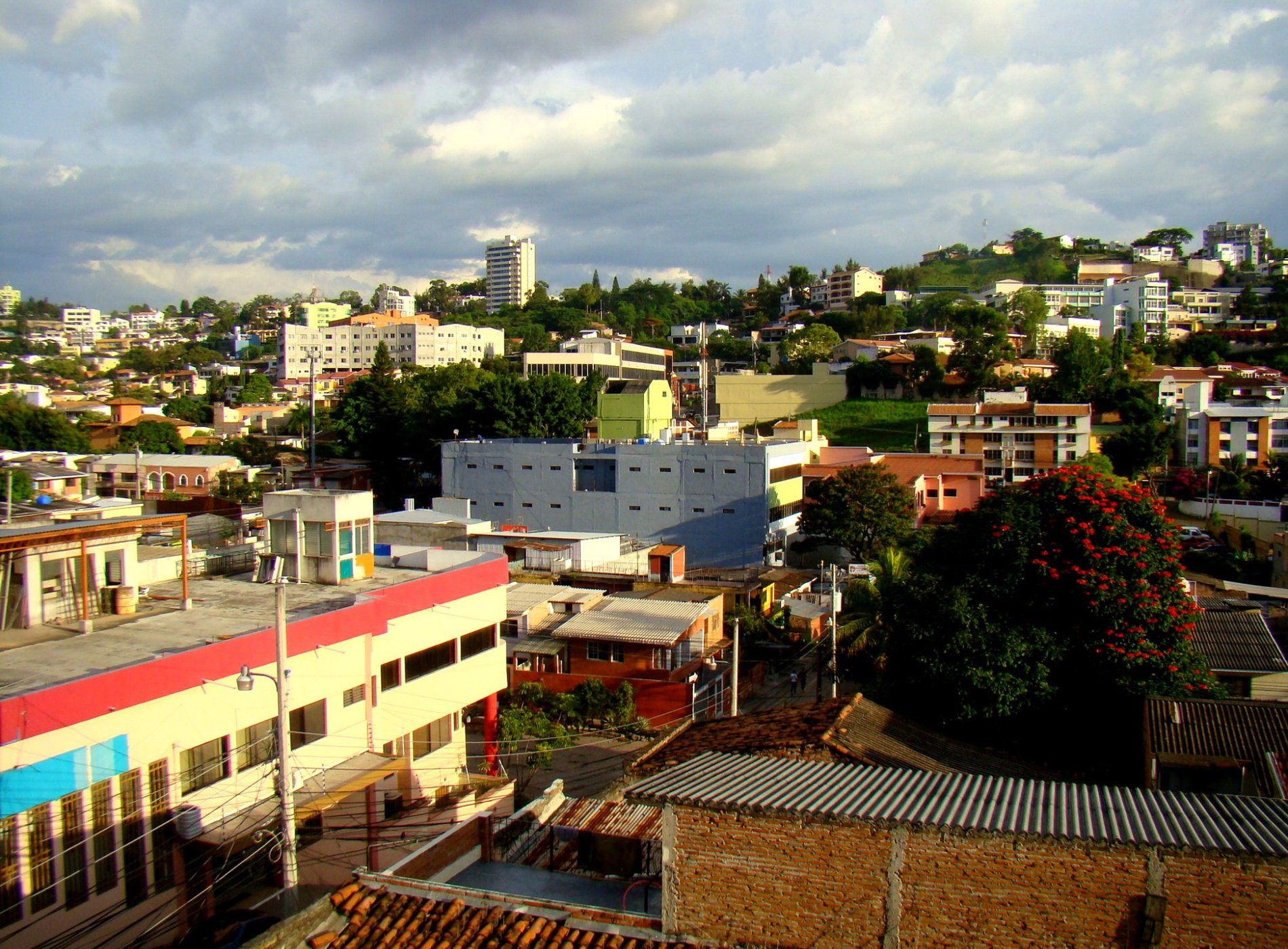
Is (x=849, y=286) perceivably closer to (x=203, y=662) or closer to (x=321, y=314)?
(x=321, y=314)

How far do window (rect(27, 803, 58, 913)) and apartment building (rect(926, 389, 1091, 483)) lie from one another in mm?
38587

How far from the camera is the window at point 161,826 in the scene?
8.32m

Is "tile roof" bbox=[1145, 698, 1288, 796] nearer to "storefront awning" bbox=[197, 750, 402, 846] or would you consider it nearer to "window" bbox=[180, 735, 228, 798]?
"storefront awning" bbox=[197, 750, 402, 846]

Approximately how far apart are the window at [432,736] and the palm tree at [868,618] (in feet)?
21.5

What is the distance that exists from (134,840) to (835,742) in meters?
6.01

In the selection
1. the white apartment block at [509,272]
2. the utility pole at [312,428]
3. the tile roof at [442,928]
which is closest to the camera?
the tile roof at [442,928]

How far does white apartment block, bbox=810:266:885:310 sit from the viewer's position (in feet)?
302

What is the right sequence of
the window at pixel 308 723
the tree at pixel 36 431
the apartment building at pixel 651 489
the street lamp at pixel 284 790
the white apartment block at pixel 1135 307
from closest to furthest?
the street lamp at pixel 284 790
the window at pixel 308 723
the apartment building at pixel 651 489
the tree at pixel 36 431
the white apartment block at pixel 1135 307

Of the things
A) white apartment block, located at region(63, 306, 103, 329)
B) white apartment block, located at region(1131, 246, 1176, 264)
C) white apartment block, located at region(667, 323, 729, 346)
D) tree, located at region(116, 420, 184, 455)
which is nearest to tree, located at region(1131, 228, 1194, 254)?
white apartment block, located at region(1131, 246, 1176, 264)

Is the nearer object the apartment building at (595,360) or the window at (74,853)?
the window at (74,853)

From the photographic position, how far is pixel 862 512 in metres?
29.0

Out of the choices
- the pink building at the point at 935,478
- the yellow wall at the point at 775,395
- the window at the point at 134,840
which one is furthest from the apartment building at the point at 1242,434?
the window at the point at 134,840

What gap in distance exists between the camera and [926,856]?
4863mm

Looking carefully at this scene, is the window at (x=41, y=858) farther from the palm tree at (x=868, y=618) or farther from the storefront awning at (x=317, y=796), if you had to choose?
the palm tree at (x=868, y=618)
